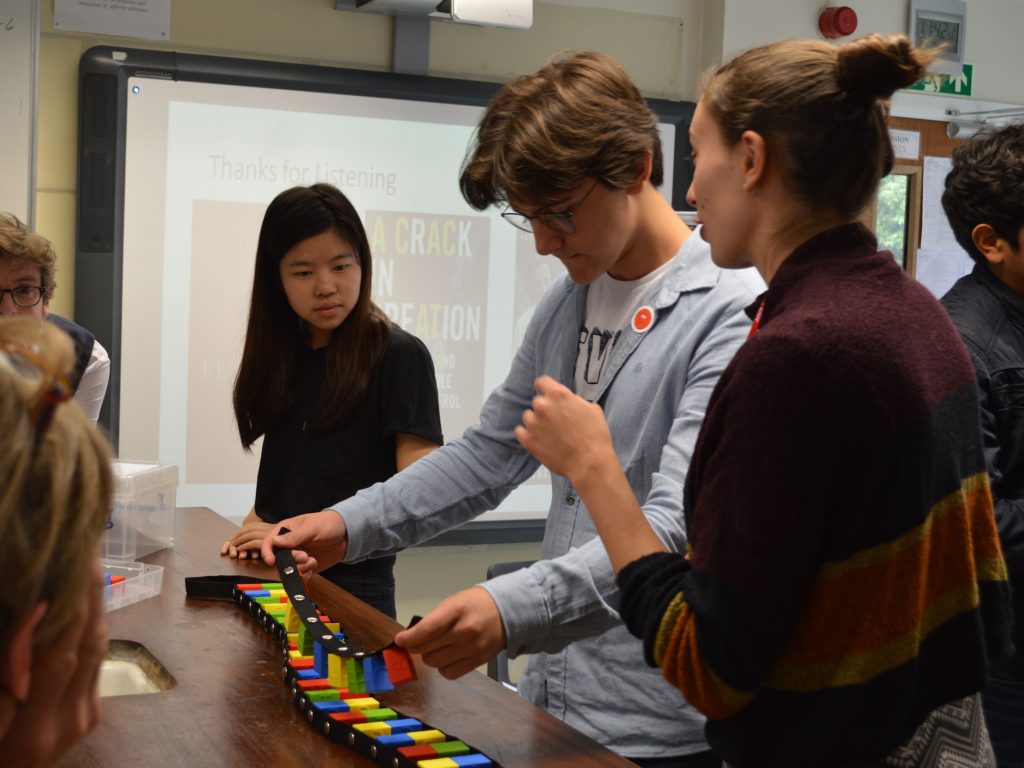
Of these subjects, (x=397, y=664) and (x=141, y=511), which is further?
(x=141, y=511)

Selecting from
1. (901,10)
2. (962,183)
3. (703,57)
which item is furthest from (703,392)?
(901,10)

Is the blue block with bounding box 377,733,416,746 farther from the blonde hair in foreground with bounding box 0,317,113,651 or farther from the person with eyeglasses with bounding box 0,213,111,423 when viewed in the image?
the person with eyeglasses with bounding box 0,213,111,423

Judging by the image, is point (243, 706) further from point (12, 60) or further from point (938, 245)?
point (938, 245)

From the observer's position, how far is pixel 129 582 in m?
1.78

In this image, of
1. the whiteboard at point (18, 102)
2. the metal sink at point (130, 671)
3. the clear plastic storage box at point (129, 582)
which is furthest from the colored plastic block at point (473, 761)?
the whiteboard at point (18, 102)

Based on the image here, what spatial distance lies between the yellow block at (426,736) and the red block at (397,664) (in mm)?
109

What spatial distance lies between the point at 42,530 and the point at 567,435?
25.7 inches

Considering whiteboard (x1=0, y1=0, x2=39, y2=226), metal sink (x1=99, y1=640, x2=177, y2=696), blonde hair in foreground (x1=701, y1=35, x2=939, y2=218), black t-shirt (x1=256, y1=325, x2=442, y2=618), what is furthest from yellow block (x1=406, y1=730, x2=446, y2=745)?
whiteboard (x1=0, y1=0, x2=39, y2=226)

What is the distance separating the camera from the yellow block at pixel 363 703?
1.26 metres

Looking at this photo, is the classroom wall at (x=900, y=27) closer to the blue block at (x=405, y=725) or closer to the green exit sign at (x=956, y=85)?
the green exit sign at (x=956, y=85)

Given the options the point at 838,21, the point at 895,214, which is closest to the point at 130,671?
the point at 838,21

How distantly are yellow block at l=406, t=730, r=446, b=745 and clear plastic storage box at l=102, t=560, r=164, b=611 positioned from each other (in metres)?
0.75

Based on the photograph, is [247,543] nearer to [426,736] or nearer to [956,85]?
[426,736]

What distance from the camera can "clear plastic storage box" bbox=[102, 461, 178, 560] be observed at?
2062 millimetres
